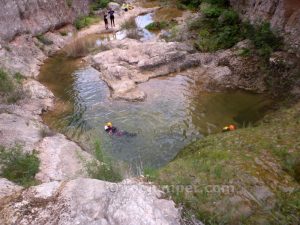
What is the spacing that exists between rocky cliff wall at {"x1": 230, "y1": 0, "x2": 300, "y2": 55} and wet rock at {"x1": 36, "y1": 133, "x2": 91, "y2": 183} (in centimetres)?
1040

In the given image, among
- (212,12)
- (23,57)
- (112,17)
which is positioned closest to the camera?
(23,57)

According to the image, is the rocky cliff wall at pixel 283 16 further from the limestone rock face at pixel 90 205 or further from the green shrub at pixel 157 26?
the limestone rock face at pixel 90 205

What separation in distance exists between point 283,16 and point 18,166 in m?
13.4

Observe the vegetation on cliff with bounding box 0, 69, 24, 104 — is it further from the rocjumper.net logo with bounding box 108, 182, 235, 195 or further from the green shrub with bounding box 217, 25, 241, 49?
the green shrub with bounding box 217, 25, 241, 49

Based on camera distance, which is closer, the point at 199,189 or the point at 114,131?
the point at 199,189

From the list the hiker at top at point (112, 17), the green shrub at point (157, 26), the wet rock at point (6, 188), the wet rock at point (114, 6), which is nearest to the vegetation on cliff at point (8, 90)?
the wet rock at point (6, 188)

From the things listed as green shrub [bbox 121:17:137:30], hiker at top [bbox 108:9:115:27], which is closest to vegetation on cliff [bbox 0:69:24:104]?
green shrub [bbox 121:17:137:30]

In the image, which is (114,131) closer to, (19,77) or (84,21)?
(19,77)

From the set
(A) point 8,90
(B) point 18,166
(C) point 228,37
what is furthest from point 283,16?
(B) point 18,166

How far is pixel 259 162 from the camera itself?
748 centimetres

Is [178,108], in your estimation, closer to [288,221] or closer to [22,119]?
[22,119]

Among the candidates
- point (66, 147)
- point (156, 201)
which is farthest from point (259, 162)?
point (66, 147)

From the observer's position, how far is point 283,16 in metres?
15.7

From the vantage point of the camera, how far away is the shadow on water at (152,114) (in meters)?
11.6
